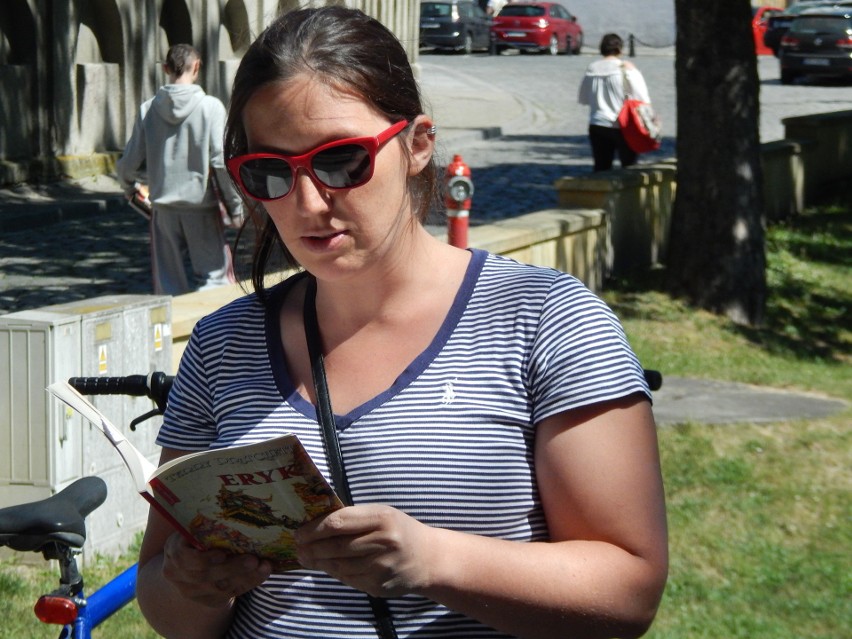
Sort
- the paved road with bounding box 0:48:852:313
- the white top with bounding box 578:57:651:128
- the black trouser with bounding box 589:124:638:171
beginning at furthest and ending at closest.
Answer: the black trouser with bounding box 589:124:638:171 < the white top with bounding box 578:57:651:128 < the paved road with bounding box 0:48:852:313

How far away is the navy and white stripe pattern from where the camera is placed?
1877 mm

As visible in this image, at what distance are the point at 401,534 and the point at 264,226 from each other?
0.80m

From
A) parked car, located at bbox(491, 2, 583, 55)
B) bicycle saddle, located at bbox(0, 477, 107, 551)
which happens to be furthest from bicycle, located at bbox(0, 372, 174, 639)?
parked car, located at bbox(491, 2, 583, 55)

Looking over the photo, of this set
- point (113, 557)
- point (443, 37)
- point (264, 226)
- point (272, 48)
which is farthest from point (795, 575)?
point (443, 37)

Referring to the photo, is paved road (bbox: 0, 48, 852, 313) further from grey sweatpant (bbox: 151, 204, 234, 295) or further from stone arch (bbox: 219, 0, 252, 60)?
stone arch (bbox: 219, 0, 252, 60)

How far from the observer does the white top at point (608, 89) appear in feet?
46.9

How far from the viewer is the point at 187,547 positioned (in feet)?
6.23

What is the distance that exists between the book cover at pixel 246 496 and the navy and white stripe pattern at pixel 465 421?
0.16 meters

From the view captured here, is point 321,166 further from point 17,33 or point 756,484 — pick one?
point 17,33

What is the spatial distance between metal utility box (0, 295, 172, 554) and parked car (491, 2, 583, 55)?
37.6 meters

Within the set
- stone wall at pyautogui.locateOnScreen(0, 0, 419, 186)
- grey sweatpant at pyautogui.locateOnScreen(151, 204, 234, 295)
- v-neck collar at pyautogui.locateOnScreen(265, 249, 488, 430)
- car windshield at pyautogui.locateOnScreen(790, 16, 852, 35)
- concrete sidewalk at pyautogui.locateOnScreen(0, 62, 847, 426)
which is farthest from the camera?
car windshield at pyautogui.locateOnScreen(790, 16, 852, 35)

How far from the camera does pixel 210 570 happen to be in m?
1.89

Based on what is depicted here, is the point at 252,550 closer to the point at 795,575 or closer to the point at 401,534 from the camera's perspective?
the point at 401,534

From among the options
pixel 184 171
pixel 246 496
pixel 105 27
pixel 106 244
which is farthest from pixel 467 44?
pixel 246 496
